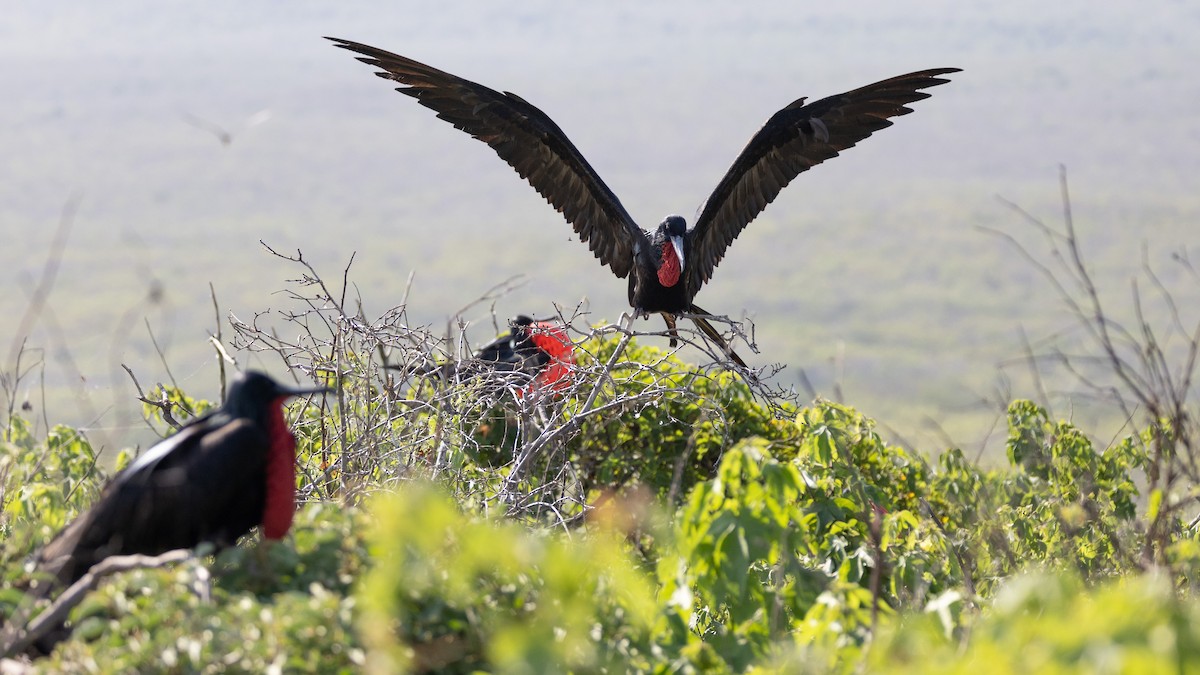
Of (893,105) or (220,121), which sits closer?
(893,105)

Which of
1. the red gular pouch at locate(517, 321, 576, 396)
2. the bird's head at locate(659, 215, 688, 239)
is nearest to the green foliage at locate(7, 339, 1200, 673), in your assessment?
the red gular pouch at locate(517, 321, 576, 396)

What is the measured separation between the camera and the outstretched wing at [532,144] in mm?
5945

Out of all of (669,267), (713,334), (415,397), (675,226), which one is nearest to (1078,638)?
(415,397)

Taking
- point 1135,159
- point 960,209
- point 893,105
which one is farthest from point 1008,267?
point 893,105

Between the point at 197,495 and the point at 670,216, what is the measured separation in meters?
3.61

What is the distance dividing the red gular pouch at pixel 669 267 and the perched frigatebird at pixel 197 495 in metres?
3.18

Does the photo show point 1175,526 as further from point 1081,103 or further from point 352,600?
point 1081,103

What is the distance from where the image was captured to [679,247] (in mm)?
5898

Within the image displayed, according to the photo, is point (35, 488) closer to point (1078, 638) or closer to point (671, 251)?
point (1078, 638)

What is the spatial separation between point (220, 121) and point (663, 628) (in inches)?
5054

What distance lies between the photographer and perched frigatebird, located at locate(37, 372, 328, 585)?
271 centimetres

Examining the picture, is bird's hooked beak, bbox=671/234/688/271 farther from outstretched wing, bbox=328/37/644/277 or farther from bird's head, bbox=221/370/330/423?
bird's head, bbox=221/370/330/423

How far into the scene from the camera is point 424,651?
7.79 ft

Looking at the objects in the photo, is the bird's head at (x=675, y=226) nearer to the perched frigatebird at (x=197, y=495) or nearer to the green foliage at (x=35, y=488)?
the green foliage at (x=35, y=488)
